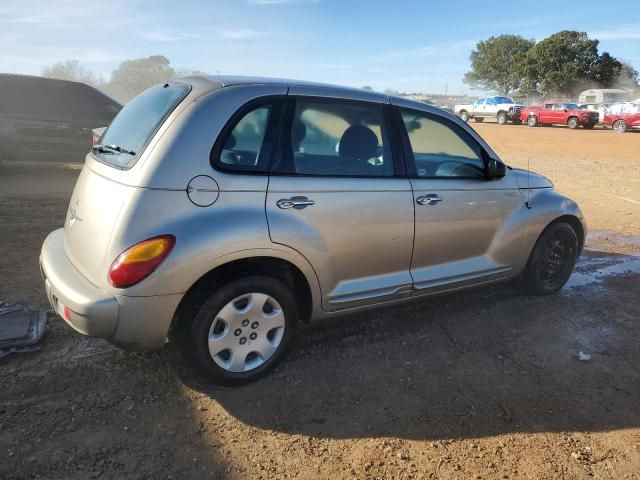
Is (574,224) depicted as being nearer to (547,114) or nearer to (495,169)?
(495,169)

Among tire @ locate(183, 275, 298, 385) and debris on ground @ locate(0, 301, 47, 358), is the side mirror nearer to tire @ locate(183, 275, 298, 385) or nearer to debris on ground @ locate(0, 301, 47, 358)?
tire @ locate(183, 275, 298, 385)

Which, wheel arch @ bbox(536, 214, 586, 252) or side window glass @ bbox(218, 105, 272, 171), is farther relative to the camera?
wheel arch @ bbox(536, 214, 586, 252)

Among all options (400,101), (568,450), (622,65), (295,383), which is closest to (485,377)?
(568,450)

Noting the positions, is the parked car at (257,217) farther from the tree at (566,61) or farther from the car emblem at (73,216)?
the tree at (566,61)

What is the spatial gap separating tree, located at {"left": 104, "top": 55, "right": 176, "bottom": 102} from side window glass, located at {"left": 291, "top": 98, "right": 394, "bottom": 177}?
4043cm

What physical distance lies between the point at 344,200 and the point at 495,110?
35.3m

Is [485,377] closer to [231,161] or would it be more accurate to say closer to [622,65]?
[231,161]

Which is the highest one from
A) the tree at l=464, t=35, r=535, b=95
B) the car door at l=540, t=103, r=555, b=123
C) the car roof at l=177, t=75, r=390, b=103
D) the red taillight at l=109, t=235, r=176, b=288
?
the tree at l=464, t=35, r=535, b=95

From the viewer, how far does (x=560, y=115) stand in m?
30.5

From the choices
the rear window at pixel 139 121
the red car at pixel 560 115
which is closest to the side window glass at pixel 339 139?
the rear window at pixel 139 121

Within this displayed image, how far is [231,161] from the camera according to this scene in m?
2.84

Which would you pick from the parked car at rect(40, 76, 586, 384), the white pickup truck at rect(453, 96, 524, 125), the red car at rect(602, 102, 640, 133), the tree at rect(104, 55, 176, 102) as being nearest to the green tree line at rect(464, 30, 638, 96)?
the white pickup truck at rect(453, 96, 524, 125)

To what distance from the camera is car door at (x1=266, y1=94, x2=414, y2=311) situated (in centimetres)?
298

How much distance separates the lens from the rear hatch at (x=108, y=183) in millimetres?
2670
